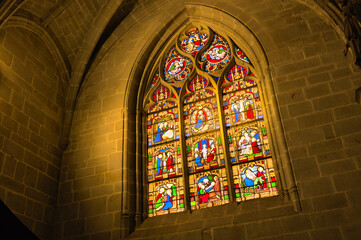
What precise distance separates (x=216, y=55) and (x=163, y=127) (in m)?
1.72

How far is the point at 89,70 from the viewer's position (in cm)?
894

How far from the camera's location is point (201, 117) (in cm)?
759

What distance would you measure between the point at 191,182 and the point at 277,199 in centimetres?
146

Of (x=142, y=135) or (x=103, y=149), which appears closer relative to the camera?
(x=103, y=149)

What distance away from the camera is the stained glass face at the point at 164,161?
7301 mm

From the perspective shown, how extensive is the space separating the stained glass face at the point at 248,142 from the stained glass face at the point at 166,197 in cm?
102

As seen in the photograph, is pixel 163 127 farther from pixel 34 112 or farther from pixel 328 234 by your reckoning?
pixel 328 234

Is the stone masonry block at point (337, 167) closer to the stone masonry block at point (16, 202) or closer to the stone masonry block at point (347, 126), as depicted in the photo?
the stone masonry block at point (347, 126)

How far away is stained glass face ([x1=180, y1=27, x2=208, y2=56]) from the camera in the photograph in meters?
8.52

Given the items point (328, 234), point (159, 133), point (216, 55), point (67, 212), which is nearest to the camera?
point (328, 234)

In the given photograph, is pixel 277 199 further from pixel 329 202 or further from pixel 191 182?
pixel 191 182

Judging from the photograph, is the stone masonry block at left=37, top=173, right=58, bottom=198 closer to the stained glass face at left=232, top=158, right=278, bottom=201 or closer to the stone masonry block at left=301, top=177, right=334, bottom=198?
the stained glass face at left=232, top=158, right=278, bottom=201

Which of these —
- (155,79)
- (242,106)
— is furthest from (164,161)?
(155,79)

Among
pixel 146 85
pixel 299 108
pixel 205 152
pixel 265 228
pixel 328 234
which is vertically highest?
pixel 146 85
